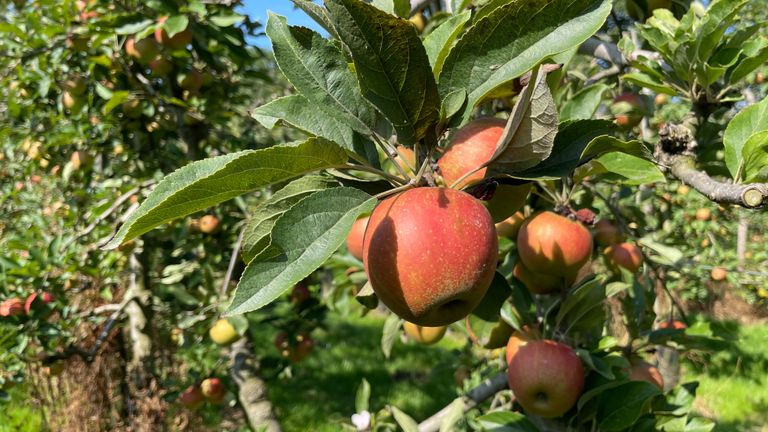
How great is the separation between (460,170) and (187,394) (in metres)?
2.71

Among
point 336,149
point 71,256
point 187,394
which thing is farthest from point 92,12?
point 336,149

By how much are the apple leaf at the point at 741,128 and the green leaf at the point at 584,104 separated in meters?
0.29

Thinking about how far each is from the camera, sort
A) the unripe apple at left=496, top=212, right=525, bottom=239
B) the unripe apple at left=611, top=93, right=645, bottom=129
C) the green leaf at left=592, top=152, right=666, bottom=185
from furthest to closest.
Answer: the unripe apple at left=611, top=93, right=645, bottom=129
the unripe apple at left=496, top=212, right=525, bottom=239
the green leaf at left=592, top=152, right=666, bottom=185

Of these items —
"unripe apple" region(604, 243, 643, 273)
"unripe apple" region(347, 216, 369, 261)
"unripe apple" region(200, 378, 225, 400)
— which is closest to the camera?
"unripe apple" region(347, 216, 369, 261)

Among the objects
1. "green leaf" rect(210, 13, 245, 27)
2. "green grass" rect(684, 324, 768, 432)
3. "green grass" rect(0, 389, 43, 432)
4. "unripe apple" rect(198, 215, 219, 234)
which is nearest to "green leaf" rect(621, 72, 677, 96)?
"green leaf" rect(210, 13, 245, 27)

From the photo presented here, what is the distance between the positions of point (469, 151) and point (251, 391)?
2.62m

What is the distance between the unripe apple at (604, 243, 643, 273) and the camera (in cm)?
162

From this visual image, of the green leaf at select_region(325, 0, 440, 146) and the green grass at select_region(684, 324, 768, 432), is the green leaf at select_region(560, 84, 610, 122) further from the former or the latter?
the green grass at select_region(684, 324, 768, 432)

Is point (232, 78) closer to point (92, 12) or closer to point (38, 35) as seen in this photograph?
point (92, 12)

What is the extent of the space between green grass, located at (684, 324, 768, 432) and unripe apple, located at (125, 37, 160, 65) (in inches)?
131

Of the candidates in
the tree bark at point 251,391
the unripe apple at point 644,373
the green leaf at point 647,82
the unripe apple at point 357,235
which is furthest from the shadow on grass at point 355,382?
the green leaf at point 647,82

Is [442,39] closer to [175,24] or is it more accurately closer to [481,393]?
[481,393]

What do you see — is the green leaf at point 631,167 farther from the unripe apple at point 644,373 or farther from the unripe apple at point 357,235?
the unripe apple at point 644,373

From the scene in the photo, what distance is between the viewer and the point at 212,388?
2.93 m
